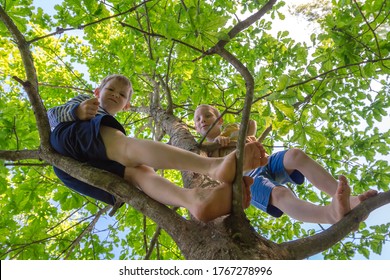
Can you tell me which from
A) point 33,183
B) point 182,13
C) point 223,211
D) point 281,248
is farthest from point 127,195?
point 33,183

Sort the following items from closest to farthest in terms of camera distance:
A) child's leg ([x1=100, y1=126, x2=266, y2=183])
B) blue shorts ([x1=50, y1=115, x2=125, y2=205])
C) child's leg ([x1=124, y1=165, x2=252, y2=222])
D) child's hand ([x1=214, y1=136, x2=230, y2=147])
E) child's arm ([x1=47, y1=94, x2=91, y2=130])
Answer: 1. child's leg ([x1=124, y1=165, x2=252, y2=222])
2. child's leg ([x1=100, y1=126, x2=266, y2=183])
3. blue shorts ([x1=50, y1=115, x2=125, y2=205])
4. child's arm ([x1=47, y1=94, x2=91, y2=130])
5. child's hand ([x1=214, y1=136, x2=230, y2=147])

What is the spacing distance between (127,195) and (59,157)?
0.65 metres

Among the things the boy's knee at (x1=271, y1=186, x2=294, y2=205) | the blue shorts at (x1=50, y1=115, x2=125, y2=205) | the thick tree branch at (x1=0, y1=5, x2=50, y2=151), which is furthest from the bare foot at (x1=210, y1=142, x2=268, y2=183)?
the thick tree branch at (x1=0, y1=5, x2=50, y2=151)

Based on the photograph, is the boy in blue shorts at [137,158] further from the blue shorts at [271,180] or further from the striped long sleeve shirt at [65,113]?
the blue shorts at [271,180]

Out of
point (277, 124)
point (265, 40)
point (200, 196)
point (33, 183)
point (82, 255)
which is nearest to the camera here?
point (200, 196)

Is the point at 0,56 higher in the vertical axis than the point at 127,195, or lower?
higher

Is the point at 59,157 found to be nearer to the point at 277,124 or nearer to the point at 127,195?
the point at 127,195

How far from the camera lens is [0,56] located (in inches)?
217

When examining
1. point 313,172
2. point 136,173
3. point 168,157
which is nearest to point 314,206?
point 313,172

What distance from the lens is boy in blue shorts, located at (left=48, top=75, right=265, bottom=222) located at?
137 centimetres

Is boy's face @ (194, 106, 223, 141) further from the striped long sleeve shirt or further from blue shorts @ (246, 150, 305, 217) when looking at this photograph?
the striped long sleeve shirt

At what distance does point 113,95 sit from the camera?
2389 millimetres

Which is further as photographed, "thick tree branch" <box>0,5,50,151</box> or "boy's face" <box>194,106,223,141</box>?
"boy's face" <box>194,106,223,141</box>

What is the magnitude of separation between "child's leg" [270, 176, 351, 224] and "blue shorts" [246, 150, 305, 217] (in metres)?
0.06
